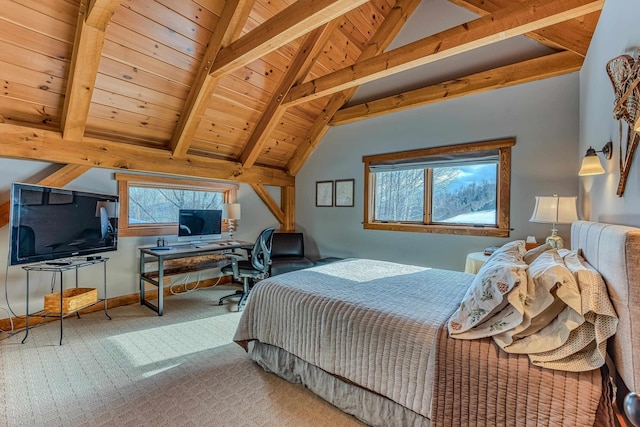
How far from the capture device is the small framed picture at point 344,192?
473cm

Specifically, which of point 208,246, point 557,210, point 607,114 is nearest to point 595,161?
point 607,114

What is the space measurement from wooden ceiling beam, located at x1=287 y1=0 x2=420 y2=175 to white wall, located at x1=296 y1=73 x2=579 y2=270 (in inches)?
7.1

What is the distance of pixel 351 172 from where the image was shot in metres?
4.71

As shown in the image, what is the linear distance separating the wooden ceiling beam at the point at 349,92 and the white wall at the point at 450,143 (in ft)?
0.59

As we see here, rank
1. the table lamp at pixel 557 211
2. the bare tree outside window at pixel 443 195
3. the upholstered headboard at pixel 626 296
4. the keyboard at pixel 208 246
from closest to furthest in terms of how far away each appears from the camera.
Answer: the upholstered headboard at pixel 626 296
the table lamp at pixel 557 211
the bare tree outside window at pixel 443 195
the keyboard at pixel 208 246

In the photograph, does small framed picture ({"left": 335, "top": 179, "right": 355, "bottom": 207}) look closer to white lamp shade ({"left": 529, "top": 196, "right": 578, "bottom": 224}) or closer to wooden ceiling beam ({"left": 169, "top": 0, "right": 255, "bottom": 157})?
wooden ceiling beam ({"left": 169, "top": 0, "right": 255, "bottom": 157})

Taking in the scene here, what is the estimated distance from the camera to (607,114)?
185cm

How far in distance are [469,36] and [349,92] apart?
7.60ft

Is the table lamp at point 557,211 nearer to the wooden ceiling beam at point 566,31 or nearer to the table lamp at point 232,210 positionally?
the wooden ceiling beam at point 566,31

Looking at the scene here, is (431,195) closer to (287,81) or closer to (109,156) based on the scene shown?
(287,81)

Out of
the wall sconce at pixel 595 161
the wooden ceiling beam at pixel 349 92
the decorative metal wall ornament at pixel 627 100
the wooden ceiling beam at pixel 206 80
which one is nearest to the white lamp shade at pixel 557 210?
the wall sconce at pixel 595 161

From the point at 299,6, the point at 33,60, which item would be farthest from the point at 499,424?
the point at 33,60

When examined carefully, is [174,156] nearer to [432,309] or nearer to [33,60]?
[33,60]

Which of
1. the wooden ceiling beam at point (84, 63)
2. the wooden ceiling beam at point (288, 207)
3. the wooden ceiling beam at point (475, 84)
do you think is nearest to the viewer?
the wooden ceiling beam at point (84, 63)
